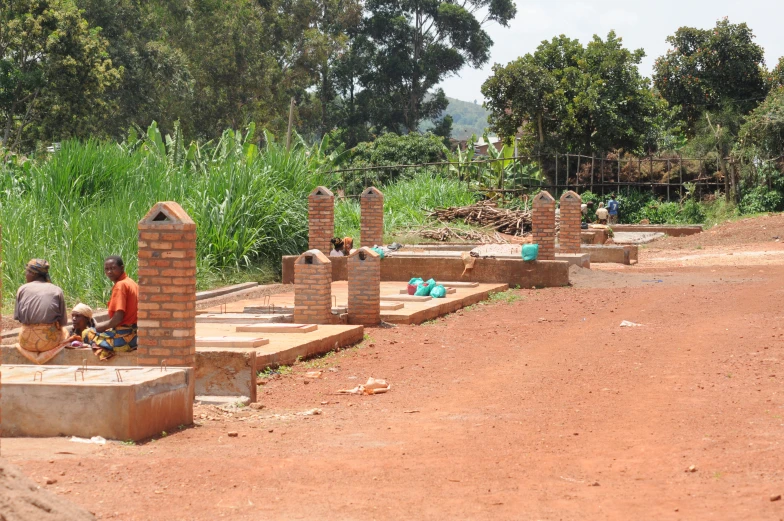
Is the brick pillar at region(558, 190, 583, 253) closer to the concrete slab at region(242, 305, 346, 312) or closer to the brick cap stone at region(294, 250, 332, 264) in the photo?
the concrete slab at region(242, 305, 346, 312)

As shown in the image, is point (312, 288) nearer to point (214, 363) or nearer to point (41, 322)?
point (214, 363)

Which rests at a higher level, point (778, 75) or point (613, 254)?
point (778, 75)

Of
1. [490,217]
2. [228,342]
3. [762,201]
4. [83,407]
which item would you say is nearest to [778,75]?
[762,201]

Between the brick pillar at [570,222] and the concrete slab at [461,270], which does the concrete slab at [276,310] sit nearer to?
the concrete slab at [461,270]

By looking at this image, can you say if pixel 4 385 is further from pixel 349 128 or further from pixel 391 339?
pixel 349 128

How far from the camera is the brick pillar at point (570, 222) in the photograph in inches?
814

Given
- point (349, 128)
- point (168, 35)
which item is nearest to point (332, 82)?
point (349, 128)

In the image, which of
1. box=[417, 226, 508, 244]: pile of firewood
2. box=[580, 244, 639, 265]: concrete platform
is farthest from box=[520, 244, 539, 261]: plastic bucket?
box=[417, 226, 508, 244]: pile of firewood

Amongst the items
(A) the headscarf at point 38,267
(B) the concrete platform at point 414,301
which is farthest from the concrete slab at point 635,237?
(A) the headscarf at point 38,267

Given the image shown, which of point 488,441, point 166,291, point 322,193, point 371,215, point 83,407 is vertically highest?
point 322,193

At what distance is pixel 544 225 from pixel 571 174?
1823cm

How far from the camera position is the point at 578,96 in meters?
34.5

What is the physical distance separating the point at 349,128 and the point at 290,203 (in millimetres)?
30469

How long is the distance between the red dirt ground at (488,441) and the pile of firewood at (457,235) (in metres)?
12.6
